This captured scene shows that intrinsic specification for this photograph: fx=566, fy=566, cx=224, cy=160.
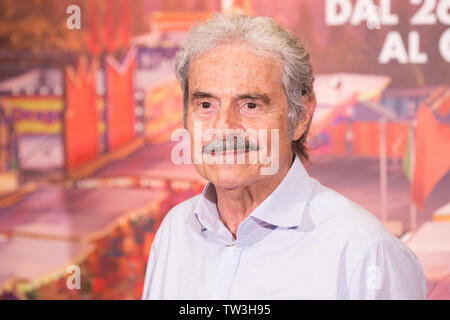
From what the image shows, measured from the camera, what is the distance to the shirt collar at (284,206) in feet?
3.91

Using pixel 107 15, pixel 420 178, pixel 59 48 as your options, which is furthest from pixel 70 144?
pixel 420 178

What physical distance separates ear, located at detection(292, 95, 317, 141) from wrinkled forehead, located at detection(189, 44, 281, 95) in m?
0.14

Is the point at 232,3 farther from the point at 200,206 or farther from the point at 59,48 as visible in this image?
the point at 200,206

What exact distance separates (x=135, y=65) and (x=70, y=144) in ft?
1.73

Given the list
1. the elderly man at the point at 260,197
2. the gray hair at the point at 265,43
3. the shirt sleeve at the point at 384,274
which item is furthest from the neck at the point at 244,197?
the shirt sleeve at the point at 384,274

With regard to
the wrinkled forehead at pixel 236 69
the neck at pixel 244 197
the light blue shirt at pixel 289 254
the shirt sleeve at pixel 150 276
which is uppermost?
the wrinkled forehead at pixel 236 69

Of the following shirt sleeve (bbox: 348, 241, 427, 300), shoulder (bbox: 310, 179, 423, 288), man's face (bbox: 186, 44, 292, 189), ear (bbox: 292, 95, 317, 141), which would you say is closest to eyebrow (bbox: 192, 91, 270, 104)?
man's face (bbox: 186, 44, 292, 189)

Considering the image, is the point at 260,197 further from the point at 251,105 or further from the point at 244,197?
the point at 251,105

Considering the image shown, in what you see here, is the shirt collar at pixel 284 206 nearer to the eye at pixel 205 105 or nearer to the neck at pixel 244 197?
the neck at pixel 244 197

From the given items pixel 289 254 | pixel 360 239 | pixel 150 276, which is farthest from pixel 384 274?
pixel 150 276

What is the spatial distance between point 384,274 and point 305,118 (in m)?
0.43

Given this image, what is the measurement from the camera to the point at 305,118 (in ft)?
4.34

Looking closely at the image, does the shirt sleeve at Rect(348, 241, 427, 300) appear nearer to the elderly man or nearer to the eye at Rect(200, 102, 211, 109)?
the elderly man

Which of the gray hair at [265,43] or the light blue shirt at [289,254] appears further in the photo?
the gray hair at [265,43]
